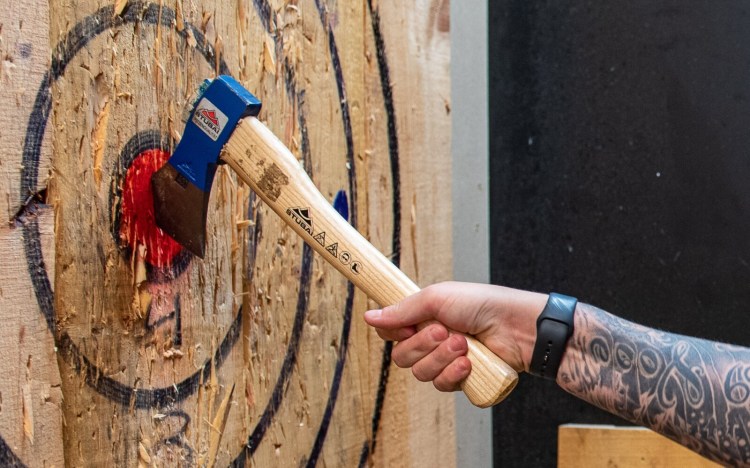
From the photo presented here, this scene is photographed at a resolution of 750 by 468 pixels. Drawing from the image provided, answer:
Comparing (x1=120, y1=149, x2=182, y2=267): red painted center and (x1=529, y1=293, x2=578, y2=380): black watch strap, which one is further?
(x1=529, y1=293, x2=578, y2=380): black watch strap

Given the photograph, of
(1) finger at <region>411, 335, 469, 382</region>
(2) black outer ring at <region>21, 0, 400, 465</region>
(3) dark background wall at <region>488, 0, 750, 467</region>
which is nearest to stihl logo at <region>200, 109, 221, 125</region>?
(2) black outer ring at <region>21, 0, 400, 465</region>

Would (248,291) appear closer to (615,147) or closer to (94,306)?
(94,306)

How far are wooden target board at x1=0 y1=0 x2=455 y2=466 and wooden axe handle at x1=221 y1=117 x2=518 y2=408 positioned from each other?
13 centimetres

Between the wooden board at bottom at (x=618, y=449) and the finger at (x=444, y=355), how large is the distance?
4.36 ft

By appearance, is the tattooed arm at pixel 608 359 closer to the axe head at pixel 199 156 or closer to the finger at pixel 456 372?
the finger at pixel 456 372

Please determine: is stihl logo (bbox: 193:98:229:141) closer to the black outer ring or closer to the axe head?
the axe head

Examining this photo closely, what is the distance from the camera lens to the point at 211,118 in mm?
1130

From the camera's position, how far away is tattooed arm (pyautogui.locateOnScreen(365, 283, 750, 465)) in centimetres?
118

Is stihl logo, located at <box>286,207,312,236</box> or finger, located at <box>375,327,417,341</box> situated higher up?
stihl logo, located at <box>286,207,312,236</box>

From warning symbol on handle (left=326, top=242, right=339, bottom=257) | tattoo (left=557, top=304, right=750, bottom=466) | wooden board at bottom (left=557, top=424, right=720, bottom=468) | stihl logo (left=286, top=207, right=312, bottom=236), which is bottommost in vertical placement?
wooden board at bottom (left=557, top=424, right=720, bottom=468)

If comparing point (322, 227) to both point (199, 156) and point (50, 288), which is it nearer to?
point (199, 156)

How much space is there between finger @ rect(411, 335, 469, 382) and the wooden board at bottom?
1.33 m

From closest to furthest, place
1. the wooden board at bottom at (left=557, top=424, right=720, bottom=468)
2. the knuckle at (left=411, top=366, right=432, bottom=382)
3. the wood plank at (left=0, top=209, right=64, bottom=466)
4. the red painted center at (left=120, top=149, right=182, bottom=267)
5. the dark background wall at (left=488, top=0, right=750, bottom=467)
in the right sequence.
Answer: the wood plank at (left=0, top=209, right=64, bottom=466), the red painted center at (left=120, top=149, right=182, bottom=267), the knuckle at (left=411, top=366, right=432, bottom=382), the wooden board at bottom at (left=557, top=424, right=720, bottom=468), the dark background wall at (left=488, top=0, right=750, bottom=467)

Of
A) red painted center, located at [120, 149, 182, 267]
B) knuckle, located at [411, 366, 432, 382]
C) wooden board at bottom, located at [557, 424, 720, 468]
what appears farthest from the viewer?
wooden board at bottom, located at [557, 424, 720, 468]
